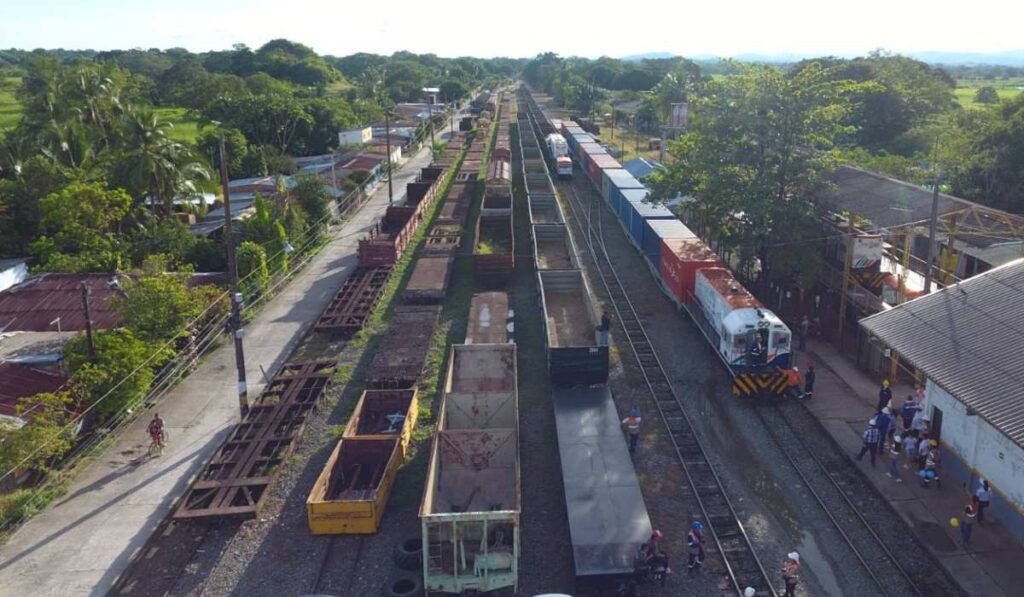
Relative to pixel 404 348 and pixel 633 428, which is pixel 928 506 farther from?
pixel 404 348

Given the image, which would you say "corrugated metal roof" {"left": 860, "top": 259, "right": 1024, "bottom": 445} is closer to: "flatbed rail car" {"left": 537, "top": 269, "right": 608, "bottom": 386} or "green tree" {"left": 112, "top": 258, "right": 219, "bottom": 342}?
"flatbed rail car" {"left": 537, "top": 269, "right": 608, "bottom": 386}

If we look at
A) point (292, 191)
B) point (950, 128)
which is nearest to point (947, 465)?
point (292, 191)

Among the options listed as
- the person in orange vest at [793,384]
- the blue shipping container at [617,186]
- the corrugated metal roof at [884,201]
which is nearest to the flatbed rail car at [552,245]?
the blue shipping container at [617,186]

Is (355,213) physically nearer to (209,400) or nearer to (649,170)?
(649,170)

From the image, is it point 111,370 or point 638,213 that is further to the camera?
point 638,213

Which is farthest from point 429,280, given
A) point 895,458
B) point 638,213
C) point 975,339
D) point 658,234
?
point 975,339

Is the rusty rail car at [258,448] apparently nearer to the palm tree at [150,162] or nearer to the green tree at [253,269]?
the green tree at [253,269]

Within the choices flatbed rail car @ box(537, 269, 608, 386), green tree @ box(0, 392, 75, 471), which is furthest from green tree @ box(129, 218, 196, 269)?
flatbed rail car @ box(537, 269, 608, 386)
